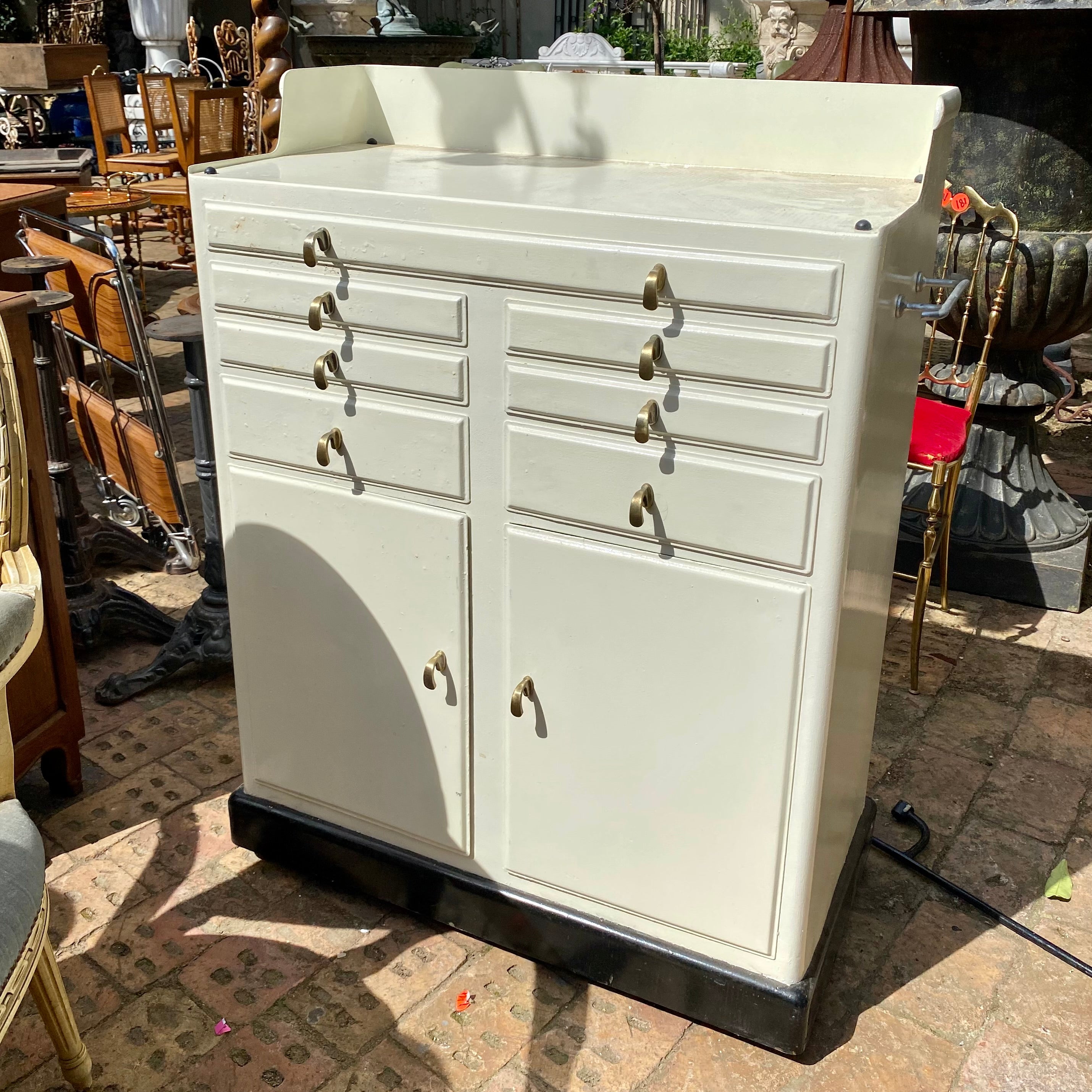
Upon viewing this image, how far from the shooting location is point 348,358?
6.11ft

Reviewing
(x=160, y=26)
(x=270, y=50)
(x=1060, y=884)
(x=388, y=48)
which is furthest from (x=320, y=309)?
(x=160, y=26)

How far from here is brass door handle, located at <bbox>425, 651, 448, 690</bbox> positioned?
1.98 m

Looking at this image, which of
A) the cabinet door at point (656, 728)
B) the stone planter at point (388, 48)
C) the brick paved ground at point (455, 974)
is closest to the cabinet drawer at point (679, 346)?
the cabinet door at point (656, 728)

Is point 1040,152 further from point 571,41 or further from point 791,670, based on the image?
point 571,41

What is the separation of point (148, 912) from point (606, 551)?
4.11 ft

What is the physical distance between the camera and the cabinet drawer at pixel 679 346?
4.99 ft

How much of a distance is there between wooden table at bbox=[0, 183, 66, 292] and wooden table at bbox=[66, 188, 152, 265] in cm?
97

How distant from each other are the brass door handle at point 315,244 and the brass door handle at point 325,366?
0.48 feet

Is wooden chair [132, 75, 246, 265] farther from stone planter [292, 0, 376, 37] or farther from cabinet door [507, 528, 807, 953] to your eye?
stone planter [292, 0, 376, 37]

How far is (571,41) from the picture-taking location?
9.66 m

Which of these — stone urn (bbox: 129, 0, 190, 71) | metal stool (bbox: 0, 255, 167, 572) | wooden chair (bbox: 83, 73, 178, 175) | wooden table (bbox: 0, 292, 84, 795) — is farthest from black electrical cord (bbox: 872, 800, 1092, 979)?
stone urn (bbox: 129, 0, 190, 71)

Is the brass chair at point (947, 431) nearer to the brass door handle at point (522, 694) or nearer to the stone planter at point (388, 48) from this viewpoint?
the brass door handle at point (522, 694)

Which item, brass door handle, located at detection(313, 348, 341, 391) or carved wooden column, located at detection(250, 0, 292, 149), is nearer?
brass door handle, located at detection(313, 348, 341, 391)

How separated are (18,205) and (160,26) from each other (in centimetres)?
1131
